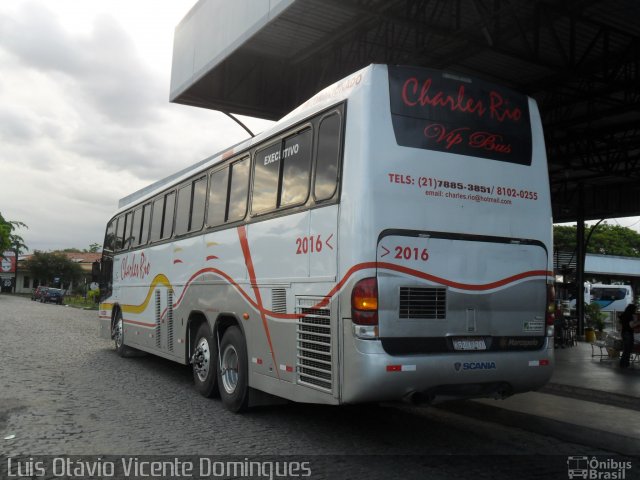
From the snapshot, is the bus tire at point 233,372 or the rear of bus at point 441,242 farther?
the bus tire at point 233,372

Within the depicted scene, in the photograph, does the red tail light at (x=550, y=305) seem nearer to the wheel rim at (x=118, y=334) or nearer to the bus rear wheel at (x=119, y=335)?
the bus rear wheel at (x=119, y=335)

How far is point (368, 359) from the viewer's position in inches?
212

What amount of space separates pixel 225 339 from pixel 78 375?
381 cm

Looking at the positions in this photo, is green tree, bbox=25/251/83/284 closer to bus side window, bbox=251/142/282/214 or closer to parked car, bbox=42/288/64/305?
parked car, bbox=42/288/64/305

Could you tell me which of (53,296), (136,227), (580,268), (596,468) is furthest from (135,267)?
(53,296)

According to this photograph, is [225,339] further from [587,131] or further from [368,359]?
[587,131]

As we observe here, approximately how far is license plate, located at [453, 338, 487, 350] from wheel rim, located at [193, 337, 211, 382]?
A: 3.97 metres

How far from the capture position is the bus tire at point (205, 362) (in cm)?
841

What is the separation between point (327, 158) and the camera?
6.16m

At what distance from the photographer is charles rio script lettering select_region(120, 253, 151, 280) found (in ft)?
39.4

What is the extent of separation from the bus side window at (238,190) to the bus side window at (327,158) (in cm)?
187

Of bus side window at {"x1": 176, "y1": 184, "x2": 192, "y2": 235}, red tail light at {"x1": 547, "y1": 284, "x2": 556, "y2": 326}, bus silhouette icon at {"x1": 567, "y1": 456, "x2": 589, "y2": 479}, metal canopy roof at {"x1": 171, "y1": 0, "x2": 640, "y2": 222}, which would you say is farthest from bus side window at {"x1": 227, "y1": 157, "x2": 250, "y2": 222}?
bus silhouette icon at {"x1": 567, "y1": 456, "x2": 589, "y2": 479}

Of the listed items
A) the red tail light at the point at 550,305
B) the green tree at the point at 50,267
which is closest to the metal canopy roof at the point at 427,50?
the red tail light at the point at 550,305

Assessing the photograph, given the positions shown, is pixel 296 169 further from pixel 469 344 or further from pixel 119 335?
pixel 119 335
